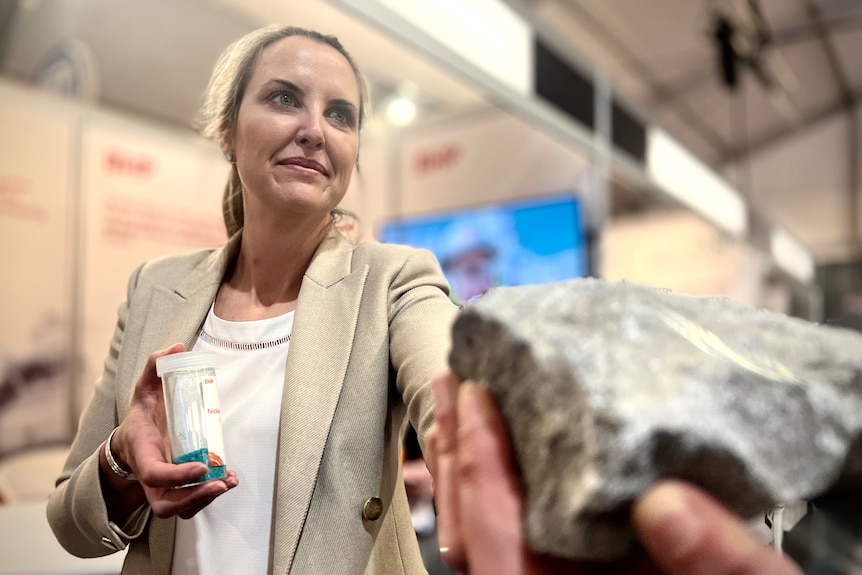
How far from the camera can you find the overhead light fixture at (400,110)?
3947 millimetres

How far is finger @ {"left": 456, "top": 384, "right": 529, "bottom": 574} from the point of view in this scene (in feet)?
1.44

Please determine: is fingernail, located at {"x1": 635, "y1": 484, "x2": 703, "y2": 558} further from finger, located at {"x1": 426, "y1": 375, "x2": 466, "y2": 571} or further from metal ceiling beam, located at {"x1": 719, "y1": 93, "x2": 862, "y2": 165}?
metal ceiling beam, located at {"x1": 719, "y1": 93, "x2": 862, "y2": 165}

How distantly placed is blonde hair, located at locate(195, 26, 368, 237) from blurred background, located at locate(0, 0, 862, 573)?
0.20 ft

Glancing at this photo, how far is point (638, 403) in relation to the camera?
1.31 ft

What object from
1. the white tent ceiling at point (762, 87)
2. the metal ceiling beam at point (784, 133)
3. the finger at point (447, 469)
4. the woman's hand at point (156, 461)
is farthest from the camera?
the metal ceiling beam at point (784, 133)

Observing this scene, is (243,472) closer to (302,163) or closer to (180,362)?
(180,362)

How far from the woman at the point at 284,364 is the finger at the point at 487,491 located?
26 cm

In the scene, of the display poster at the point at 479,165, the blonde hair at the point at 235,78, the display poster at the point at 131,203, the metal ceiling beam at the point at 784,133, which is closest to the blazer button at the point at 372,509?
the blonde hair at the point at 235,78

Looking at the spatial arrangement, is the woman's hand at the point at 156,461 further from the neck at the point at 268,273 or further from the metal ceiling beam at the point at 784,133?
the metal ceiling beam at the point at 784,133

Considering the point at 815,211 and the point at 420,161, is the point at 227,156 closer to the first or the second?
the point at 420,161

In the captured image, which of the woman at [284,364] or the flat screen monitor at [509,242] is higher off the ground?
the flat screen monitor at [509,242]

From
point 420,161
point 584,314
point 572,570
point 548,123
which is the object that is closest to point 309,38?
point 584,314

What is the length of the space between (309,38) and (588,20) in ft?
18.8

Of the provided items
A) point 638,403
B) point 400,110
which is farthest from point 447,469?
point 400,110
